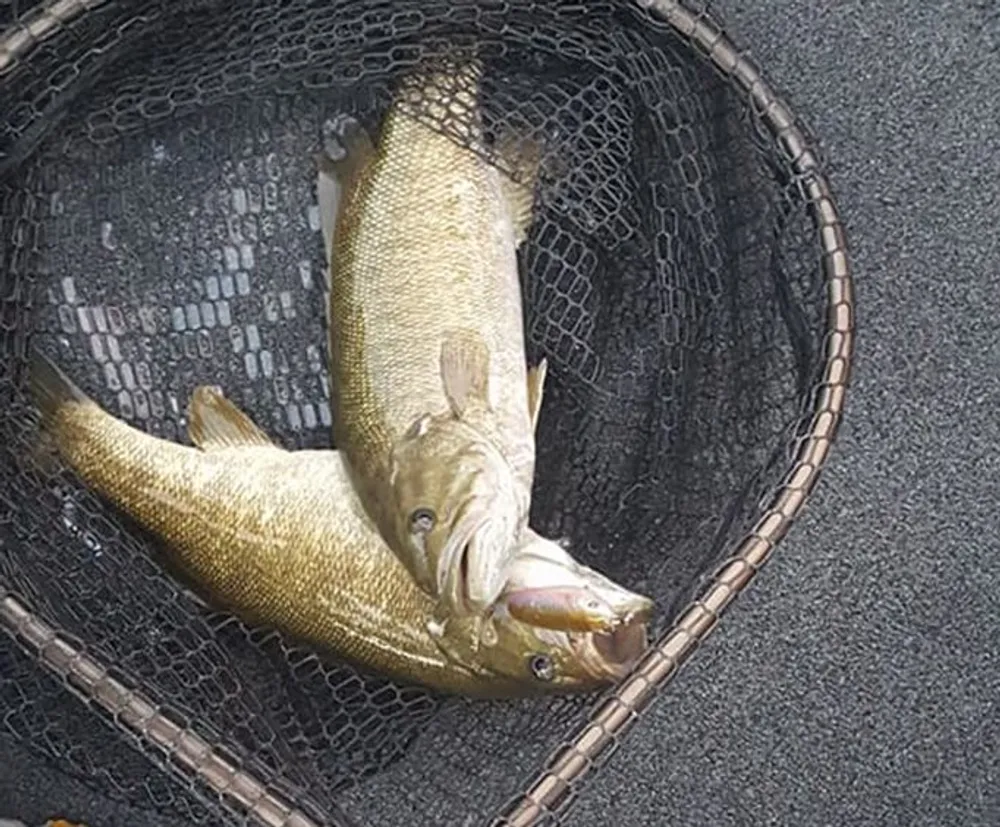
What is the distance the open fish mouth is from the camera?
4.15ft

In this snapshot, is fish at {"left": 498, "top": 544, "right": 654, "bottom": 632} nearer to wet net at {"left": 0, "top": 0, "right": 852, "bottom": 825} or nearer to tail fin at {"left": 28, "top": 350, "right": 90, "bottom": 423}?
wet net at {"left": 0, "top": 0, "right": 852, "bottom": 825}

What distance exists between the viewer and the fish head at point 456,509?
4.12 feet

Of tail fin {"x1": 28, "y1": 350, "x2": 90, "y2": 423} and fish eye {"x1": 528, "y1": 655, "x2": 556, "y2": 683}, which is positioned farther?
tail fin {"x1": 28, "y1": 350, "x2": 90, "y2": 423}

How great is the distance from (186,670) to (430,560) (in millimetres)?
283

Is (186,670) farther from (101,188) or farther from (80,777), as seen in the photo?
(101,188)

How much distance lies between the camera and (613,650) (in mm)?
1276

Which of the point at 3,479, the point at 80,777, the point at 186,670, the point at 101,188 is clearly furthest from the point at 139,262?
the point at 80,777

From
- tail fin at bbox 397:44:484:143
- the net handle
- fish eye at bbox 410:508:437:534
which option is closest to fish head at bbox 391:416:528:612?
fish eye at bbox 410:508:437:534

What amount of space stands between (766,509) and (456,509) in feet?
0.87

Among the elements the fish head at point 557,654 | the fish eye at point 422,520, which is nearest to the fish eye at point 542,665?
the fish head at point 557,654

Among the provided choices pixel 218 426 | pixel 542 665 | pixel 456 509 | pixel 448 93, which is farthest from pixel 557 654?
pixel 448 93

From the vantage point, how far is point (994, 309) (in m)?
1.76

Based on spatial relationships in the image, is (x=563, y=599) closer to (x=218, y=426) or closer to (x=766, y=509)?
(x=766, y=509)

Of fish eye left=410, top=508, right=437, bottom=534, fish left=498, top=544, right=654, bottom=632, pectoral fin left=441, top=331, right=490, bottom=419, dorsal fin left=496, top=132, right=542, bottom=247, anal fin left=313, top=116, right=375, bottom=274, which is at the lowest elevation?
fish eye left=410, top=508, right=437, bottom=534
